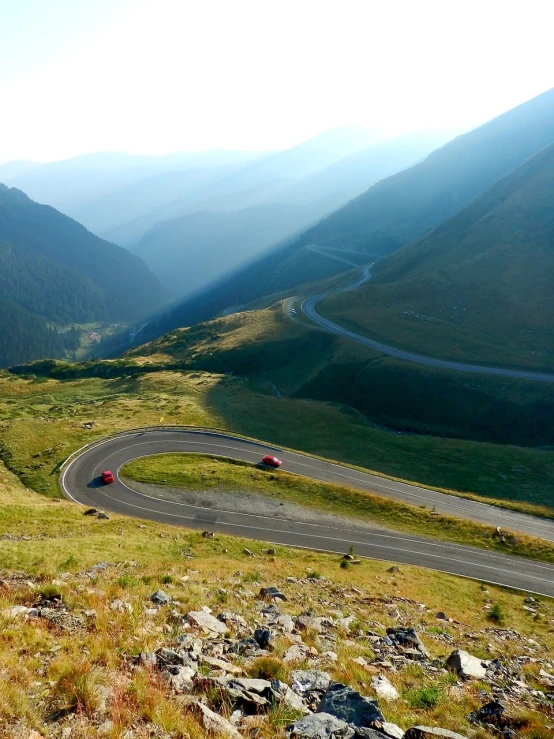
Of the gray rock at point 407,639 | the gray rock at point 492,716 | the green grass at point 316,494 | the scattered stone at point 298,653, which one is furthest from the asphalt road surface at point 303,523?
the gray rock at point 492,716

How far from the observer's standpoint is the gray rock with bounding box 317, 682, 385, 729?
367 inches

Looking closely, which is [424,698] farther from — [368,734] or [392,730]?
[368,734]

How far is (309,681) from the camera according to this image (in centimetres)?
1127

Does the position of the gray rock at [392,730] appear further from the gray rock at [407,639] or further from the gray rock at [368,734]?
the gray rock at [407,639]

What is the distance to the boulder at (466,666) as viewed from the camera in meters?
14.4

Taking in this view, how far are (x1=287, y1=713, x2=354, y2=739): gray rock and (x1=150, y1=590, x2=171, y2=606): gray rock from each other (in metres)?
9.51

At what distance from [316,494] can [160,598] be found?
115 ft

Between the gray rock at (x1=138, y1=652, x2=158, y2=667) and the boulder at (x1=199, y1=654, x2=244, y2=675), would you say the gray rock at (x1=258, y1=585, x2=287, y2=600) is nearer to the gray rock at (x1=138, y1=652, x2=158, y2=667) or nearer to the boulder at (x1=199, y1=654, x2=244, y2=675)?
the boulder at (x1=199, y1=654, x2=244, y2=675)

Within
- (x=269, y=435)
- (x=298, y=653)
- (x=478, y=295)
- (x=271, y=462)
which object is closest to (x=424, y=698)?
(x=298, y=653)

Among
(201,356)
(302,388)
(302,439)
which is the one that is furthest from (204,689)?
(201,356)

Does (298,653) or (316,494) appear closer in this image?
(298,653)

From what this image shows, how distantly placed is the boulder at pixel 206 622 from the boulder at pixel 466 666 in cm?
787

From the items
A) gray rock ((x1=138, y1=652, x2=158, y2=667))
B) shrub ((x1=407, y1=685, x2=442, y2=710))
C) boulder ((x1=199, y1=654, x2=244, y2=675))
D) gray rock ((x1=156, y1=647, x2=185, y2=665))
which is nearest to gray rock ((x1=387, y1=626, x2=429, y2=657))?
shrub ((x1=407, y1=685, x2=442, y2=710))

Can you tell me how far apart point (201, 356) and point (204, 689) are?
113m
